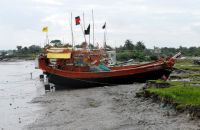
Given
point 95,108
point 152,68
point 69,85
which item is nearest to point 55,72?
point 69,85

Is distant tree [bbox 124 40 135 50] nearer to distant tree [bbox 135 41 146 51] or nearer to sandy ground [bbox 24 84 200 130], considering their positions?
distant tree [bbox 135 41 146 51]

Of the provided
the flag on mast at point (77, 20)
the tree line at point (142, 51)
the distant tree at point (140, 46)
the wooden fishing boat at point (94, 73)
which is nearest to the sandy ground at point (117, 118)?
the wooden fishing boat at point (94, 73)

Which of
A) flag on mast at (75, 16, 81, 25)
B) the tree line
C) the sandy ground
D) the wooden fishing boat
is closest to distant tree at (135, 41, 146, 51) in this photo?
the tree line

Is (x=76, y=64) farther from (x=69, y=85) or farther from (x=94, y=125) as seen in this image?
(x=94, y=125)

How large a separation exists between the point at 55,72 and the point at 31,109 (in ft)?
38.4

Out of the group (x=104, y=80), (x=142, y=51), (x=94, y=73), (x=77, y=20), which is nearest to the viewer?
(x=94, y=73)

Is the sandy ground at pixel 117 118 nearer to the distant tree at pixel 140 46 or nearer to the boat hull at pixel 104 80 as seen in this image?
the boat hull at pixel 104 80

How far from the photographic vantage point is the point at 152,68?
34.8 meters

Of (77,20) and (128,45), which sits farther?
(128,45)

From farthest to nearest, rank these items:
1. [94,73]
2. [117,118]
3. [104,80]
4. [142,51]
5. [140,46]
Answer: [140,46]
[142,51]
[104,80]
[94,73]
[117,118]

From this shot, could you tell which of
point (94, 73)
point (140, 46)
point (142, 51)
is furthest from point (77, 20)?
point (140, 46)

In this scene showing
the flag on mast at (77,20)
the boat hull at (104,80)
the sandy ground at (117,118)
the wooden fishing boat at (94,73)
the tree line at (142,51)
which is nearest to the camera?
the sandy ground at (117,118)

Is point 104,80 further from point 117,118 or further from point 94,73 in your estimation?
point 117,118

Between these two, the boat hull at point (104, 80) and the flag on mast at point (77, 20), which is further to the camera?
the flag on mast at point (77, 20)
